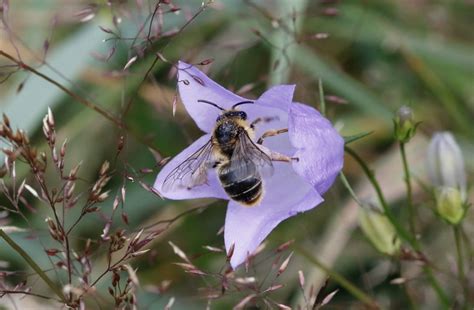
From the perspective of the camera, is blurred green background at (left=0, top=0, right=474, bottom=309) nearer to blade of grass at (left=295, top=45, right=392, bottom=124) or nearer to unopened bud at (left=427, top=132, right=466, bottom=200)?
blade of grass at (left=295, top=45, right=392, bottom=124)

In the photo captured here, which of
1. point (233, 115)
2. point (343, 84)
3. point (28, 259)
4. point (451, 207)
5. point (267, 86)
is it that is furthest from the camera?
point (343, 84)

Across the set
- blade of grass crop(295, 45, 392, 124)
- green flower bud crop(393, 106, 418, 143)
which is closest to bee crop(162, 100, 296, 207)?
green flower bud crop(393, 106, 418, 143)

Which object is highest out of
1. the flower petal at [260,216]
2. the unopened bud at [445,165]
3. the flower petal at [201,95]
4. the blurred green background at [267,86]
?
the flower petal at [201,95]

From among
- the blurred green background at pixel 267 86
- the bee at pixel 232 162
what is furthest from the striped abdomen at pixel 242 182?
the blurred green background at pixel 267 86

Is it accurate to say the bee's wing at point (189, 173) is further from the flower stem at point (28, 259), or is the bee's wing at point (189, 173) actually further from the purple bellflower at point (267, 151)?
the flower stem at point (28, 259)

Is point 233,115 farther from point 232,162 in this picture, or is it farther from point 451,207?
point 451,207

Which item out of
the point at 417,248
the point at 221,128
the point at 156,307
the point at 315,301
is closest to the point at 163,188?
the point at 221,128

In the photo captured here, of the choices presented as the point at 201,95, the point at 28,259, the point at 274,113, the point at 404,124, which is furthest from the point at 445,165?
the point at 28,259
